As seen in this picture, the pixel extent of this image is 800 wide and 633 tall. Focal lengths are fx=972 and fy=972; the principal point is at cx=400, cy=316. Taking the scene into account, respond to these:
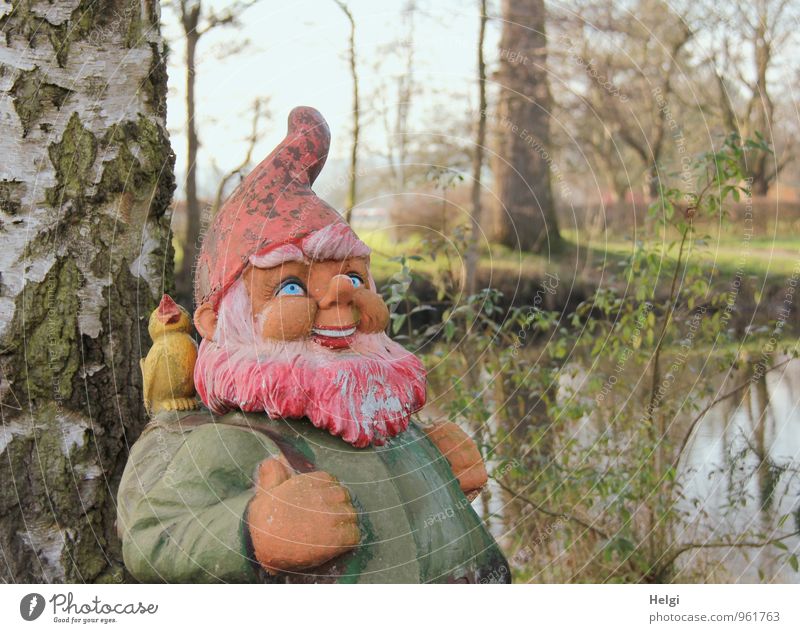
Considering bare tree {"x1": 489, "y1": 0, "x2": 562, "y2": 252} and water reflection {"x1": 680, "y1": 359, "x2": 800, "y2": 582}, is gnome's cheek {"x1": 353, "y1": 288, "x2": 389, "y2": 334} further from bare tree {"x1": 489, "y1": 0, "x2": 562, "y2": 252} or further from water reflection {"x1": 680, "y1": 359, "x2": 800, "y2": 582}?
bare tree {"x1": 489, "y1": 0, "x2": 562, "y2": 252}

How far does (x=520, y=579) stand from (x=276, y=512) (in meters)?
1.62

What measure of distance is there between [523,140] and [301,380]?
234 centimetres

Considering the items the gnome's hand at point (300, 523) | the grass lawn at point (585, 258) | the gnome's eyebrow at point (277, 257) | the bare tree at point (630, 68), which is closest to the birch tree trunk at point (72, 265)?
the gnome's eyebrow at point (277, 257)

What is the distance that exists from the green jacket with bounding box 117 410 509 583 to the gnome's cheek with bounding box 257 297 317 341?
0.14 m

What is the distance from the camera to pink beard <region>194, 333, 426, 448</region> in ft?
4.88

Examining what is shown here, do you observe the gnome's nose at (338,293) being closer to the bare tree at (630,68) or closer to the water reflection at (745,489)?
the water reflection at (745,489)

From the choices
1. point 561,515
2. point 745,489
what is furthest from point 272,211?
point 745,489

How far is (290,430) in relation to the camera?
4.99ft

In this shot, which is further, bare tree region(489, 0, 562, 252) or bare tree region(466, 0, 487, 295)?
bare tree region(489, 0, 562, 252)

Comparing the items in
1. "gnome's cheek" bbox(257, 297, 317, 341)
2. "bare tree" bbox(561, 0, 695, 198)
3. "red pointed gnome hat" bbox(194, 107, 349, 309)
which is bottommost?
"gnome's cheek" bbox(257, 297, 317, 341)

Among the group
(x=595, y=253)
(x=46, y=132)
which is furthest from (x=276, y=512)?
(x=595, y=253)

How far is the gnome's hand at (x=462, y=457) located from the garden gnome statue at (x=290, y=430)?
0.07m

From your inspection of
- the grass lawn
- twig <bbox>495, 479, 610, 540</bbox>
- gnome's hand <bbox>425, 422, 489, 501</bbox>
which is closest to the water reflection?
twig <bbox>495, 479, 610, 540</bbox>

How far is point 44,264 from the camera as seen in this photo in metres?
1.83
